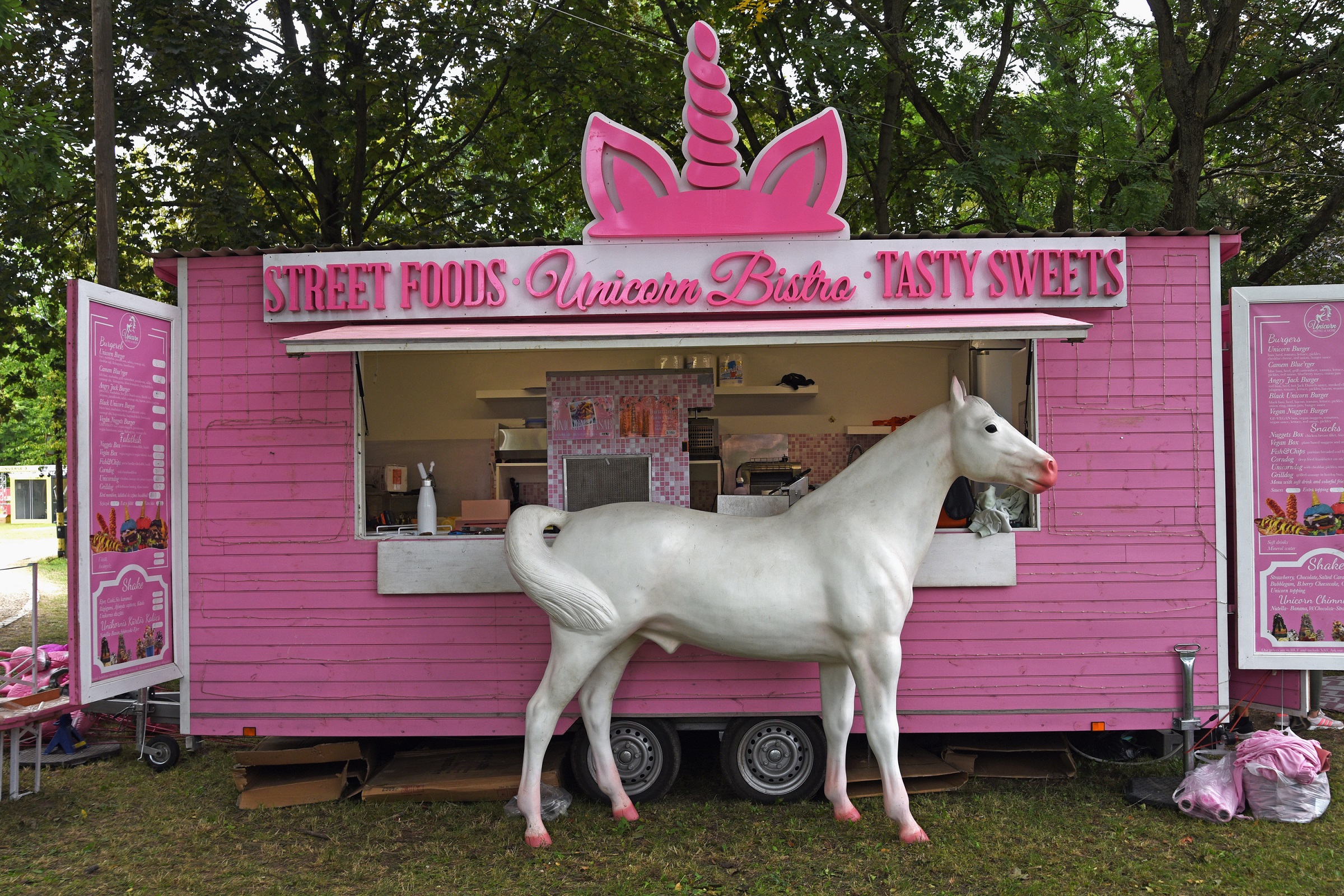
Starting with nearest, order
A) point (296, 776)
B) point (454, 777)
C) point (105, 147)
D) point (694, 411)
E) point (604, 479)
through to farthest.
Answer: point (454, 777) → point (296, 776) → point (604, 479) → point (105, 147) → point (694, 411)

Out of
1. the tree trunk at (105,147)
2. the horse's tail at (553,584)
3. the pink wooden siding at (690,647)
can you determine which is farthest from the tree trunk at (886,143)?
the tree trunk at (105,147)

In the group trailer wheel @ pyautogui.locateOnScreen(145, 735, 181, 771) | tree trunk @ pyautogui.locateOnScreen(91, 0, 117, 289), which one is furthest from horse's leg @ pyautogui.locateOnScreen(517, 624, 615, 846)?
tree trunk @ pyautogui.locateOnScreen(91, 0, 117, 289)

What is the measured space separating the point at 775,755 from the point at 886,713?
955 millimetres

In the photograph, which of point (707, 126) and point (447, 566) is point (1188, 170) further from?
point (447, 566)

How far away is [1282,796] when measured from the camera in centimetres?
483

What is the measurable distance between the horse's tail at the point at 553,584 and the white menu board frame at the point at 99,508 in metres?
2.13

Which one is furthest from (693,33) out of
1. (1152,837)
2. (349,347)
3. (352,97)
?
(352,97)

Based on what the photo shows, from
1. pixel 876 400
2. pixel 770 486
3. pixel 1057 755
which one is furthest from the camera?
pixel 876 400

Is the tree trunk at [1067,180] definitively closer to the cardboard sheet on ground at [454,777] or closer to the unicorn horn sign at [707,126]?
the unicorn horn sign at [707,126]

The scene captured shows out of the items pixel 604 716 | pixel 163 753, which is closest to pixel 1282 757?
pixel 604 716

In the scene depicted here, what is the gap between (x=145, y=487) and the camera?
5207mm

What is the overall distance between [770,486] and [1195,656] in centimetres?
388

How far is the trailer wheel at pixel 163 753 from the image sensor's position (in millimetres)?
5918

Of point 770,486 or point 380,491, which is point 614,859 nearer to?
point 770,486
